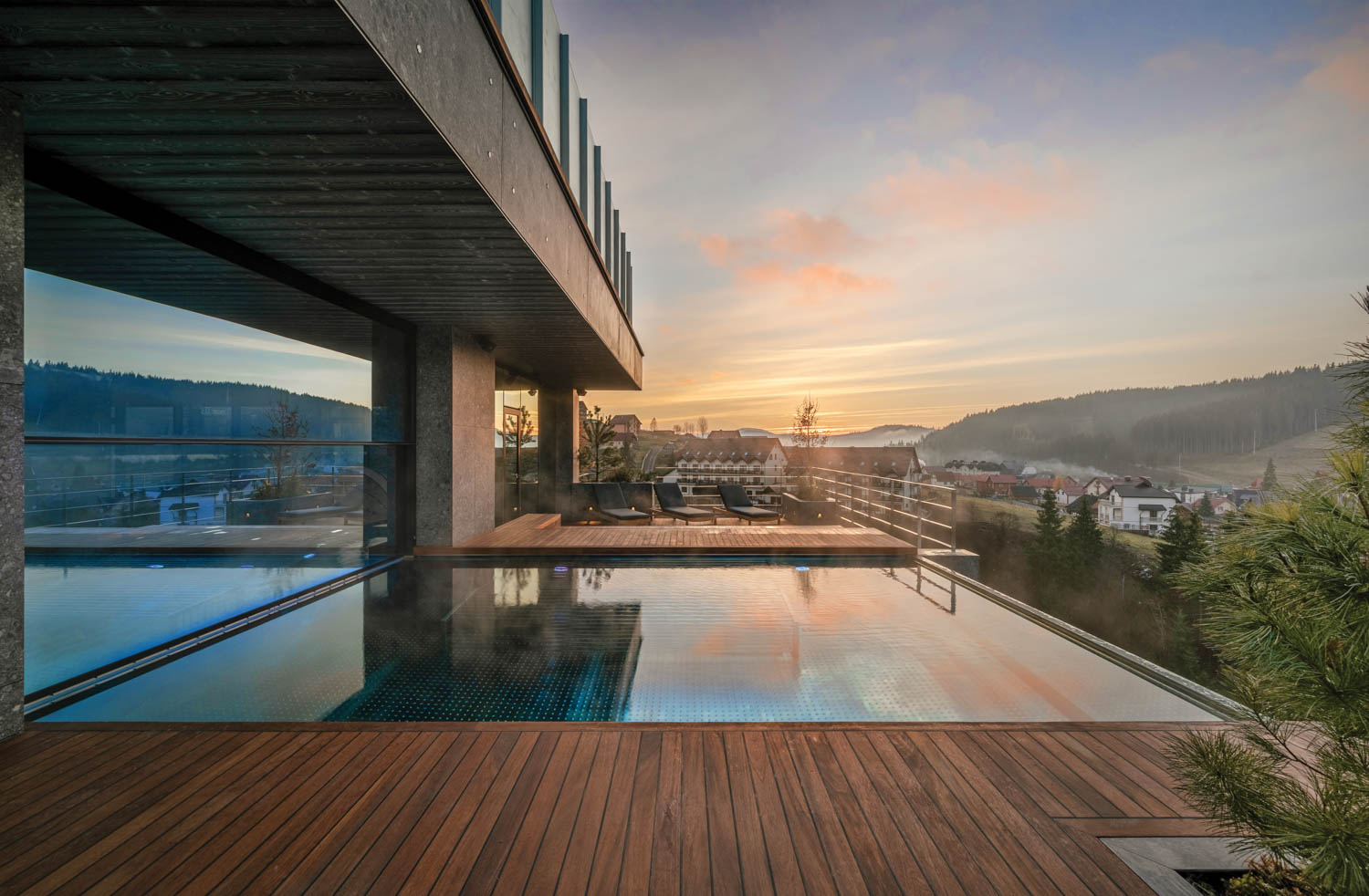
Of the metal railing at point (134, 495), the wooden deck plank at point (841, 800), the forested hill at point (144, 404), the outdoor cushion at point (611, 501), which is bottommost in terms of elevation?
the wooden deck plank at point (841, 800)

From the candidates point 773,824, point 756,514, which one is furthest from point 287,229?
point 756,514

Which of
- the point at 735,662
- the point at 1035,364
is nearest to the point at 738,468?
the point at 1035,364

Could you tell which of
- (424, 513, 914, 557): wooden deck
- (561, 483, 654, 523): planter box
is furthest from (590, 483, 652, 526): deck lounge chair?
(424, 513, 914, 557): wooden deck

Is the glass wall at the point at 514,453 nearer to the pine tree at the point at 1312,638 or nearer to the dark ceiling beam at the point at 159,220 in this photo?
the dark ceiling beam at the point at 159,220

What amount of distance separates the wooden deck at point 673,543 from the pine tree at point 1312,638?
15.2 feet

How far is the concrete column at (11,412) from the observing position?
6.50 ft

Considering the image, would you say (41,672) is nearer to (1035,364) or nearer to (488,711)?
(488,711)

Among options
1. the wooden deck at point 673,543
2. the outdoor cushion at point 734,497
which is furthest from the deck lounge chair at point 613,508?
the outdoor cushion at point 734,497

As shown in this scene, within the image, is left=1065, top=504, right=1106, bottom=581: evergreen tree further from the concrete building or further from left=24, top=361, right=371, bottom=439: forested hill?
left=24, top=361, right=371, bottom=439: forested hill

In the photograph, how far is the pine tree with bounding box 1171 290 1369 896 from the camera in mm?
925

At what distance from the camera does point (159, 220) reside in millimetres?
2953

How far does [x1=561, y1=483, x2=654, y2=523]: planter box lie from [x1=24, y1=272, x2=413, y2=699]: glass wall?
376 cm

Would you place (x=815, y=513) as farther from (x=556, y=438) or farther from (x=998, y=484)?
(x=998, y=484)

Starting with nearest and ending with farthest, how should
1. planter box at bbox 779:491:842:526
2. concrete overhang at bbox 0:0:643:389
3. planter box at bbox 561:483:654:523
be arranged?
concrete overhang at bbox 0:0:643:389
planter box at bbox 779:491:842:526
planter box at bbox 561:483:654:523
